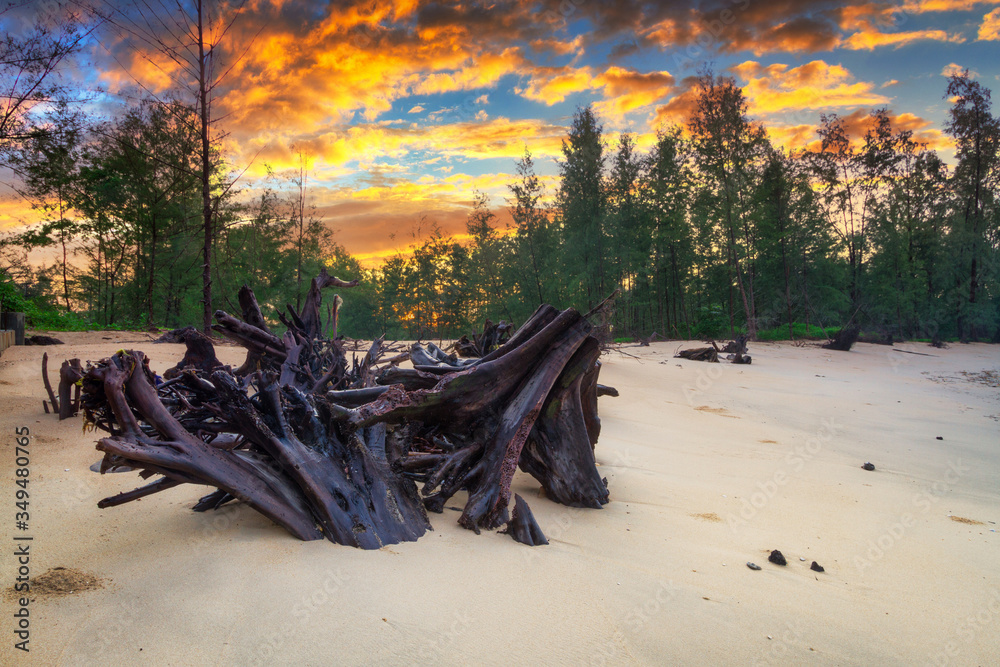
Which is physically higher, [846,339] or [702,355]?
[846,339]

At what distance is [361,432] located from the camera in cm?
276

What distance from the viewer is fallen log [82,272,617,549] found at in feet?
6.37

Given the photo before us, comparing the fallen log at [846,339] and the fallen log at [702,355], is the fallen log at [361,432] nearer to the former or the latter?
the fallen log at [702,355]

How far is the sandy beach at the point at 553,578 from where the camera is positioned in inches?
61.6

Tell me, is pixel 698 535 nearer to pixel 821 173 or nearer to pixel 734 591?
pixel 734 591

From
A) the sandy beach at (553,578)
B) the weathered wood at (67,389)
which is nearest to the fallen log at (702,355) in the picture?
the sandy beach at (553,578)

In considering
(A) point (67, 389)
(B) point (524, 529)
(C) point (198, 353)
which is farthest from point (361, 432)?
(A) point (67, 389)

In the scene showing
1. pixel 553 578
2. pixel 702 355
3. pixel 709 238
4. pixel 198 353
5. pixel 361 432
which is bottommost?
pixel 553 578

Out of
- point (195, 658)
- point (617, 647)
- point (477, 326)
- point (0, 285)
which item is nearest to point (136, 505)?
point (195, 658)

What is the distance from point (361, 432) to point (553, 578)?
1.29m

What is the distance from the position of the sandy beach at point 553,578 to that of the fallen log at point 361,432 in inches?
6.2

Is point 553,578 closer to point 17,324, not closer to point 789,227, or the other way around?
point 17,324

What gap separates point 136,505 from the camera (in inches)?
95.9

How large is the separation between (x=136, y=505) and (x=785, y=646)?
2.86 meters
